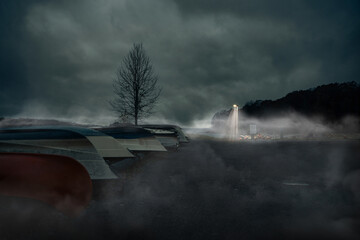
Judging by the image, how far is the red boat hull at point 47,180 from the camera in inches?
95.0

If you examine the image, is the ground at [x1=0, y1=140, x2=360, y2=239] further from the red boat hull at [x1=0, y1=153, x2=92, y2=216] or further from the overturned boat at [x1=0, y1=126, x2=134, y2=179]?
the overturned boat at [x1=0, y1=126, x2=134, y2=179]

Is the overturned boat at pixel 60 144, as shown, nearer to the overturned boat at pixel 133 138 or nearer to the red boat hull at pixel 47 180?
the red boat hull at pixel 47 180

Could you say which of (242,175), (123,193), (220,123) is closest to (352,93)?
(220,123)

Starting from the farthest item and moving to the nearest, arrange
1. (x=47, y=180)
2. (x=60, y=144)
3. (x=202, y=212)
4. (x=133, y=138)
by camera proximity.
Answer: (x=133, y=138) < (x=60, y=144) < (x=202, y=212) < (x=47, y=180)

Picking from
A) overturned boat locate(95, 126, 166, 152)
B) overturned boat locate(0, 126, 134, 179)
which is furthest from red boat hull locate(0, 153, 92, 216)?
overturned boat locate(95, 126, 166, 152)

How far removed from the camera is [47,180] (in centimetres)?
248

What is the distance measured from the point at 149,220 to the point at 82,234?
778mm

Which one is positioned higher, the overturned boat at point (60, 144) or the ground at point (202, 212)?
the overturned boat at point (60, 144)

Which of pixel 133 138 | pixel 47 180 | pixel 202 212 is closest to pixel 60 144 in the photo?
pixel 47 180

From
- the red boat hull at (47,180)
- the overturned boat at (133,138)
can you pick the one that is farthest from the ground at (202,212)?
the overturned boat at (133,138)

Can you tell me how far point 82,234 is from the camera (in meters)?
2.64

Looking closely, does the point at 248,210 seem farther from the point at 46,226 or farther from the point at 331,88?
the point at 331,88

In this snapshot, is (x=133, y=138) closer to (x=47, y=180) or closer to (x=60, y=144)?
(x=60, y=144)

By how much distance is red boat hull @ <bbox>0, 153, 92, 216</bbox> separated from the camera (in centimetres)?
241
